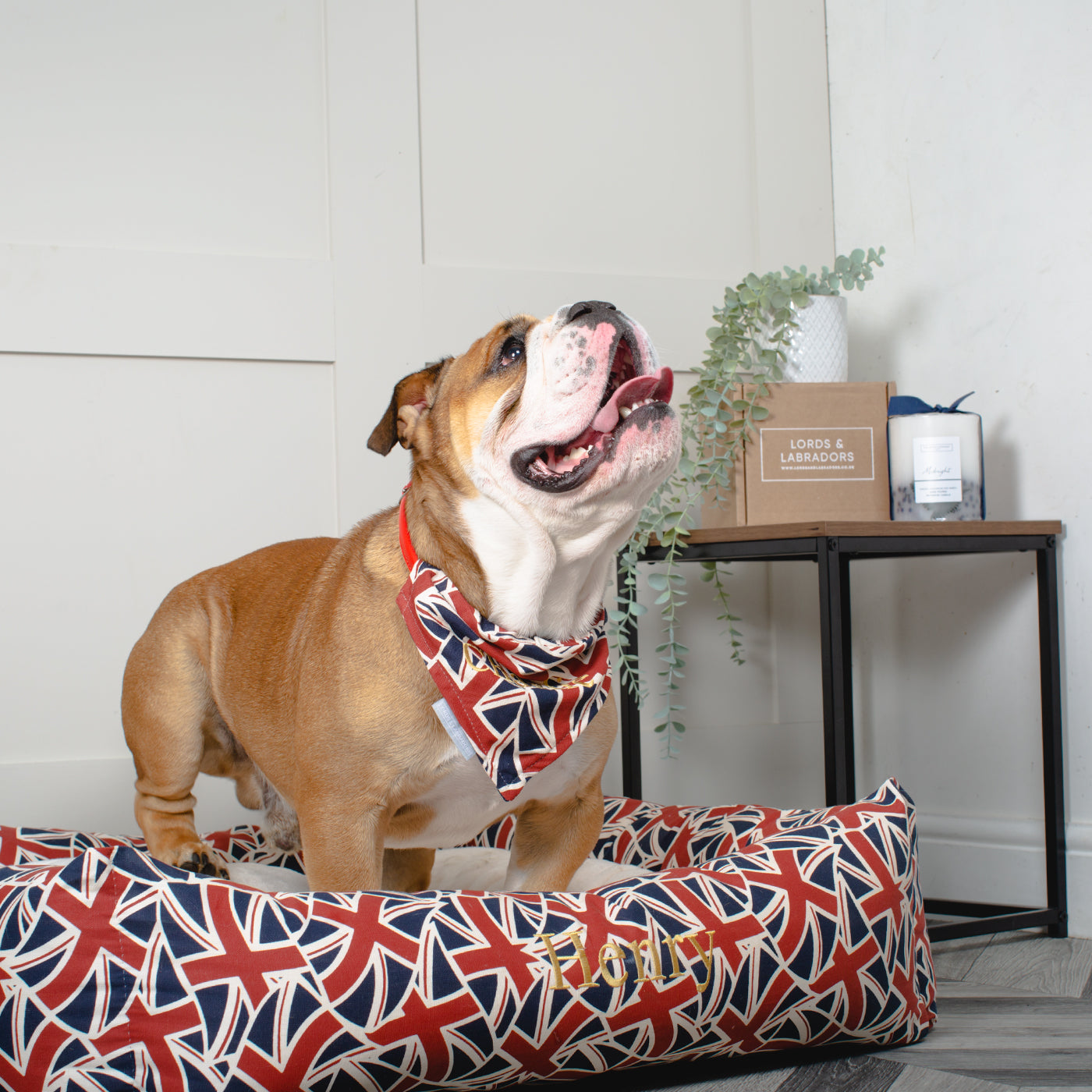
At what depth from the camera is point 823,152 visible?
9.22 ft

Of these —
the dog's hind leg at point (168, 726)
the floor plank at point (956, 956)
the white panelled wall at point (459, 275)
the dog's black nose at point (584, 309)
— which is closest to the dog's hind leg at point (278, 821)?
the dog's hind leg at point (168, 726)

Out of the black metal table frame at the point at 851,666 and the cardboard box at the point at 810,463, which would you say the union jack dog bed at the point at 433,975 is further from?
the cardboard box at the point at 810,463

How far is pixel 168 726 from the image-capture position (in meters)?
1.87

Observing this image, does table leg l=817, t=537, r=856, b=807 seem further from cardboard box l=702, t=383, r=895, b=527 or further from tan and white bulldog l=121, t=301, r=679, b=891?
tan and white bulldog l=121, t=301, r=679, b=891

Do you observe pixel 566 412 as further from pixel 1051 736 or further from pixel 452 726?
pixel 1051 736

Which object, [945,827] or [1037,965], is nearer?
[1037,965]

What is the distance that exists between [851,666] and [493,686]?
3.18 feet

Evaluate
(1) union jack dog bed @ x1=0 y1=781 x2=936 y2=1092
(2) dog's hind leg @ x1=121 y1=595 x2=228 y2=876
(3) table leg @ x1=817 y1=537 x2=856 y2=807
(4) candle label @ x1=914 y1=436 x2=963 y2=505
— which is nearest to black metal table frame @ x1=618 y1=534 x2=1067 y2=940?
(3) table leg @ x1=817 y1=537 x2=856 y2=807

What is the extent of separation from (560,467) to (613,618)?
92 cm

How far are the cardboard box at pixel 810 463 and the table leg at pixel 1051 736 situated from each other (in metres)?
0.34

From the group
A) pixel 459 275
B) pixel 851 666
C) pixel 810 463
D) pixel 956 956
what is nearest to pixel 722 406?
pixel 810 463

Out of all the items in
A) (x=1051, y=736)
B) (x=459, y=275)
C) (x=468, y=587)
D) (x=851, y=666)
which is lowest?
(x=1051, y=736)

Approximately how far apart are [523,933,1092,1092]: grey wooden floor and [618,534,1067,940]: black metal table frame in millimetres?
307

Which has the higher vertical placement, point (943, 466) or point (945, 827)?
point (943, 466)
